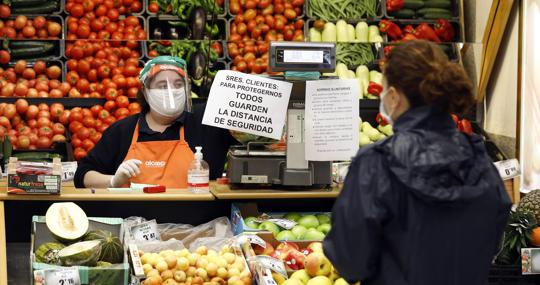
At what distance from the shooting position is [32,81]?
783 centimetres

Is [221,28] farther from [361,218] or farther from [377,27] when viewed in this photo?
[361,218]

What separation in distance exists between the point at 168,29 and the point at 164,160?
11.7 ft

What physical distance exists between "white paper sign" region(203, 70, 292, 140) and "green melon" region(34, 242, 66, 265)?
3.31ft

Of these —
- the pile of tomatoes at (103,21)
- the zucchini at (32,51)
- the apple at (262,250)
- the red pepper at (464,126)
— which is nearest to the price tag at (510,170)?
the apple at (262,250)

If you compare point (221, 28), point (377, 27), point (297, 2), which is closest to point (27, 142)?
point (221, 28)

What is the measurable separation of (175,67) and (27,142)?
3.03 meters

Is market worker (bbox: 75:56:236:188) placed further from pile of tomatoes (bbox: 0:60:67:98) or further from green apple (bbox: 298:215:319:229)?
pile of tomatoes (bbox: 0:60:67:98)

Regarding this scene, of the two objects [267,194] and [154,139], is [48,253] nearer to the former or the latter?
[267,194]

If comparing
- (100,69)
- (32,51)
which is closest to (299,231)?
(100,69)

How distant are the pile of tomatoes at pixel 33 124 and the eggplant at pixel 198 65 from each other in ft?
3.85

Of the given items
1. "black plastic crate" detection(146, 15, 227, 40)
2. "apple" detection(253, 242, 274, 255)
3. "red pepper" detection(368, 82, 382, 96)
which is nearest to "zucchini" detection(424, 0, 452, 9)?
"red pepper" detection(368, 82, 382, 96)

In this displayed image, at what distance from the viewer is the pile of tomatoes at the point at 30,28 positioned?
796 centimetres

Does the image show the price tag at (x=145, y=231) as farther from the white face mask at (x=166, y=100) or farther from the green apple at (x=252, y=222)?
the white face mask at (x=166, y=100)

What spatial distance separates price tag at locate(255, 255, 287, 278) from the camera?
11.9 ft
